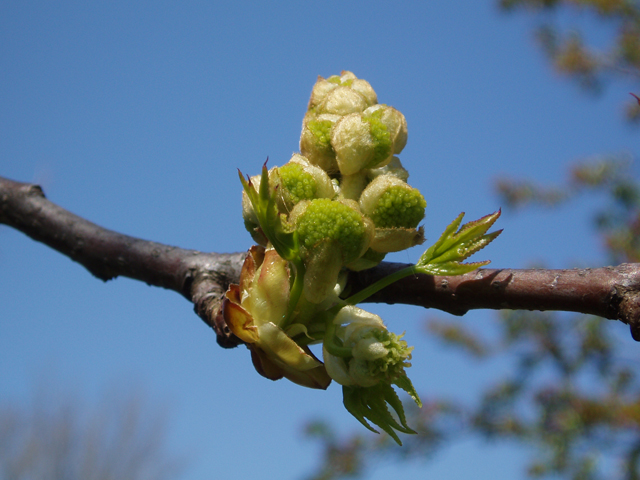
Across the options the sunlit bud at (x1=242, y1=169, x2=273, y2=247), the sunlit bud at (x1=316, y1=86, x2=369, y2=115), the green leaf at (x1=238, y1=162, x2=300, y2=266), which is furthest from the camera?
the sunlit bud at (x1=316, y1=86, x2=369, y2=115)

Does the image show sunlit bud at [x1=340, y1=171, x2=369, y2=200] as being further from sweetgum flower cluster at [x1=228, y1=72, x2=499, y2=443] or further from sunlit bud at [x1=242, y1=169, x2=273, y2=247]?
sunlit bud at [x1=242, y1=169, x2=273, y2=247]

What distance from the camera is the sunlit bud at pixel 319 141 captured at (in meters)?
1.01

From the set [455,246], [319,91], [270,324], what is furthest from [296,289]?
[319,91]

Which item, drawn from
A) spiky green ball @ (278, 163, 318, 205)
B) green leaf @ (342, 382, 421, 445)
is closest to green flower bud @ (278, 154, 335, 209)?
spiky green ball @ (278, 163, 318, 205)

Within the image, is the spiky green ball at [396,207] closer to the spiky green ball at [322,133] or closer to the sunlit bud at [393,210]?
the sunlit bud at [393,210]

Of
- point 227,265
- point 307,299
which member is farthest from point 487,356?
point 307,299

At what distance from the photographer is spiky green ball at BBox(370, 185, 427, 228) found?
90cm

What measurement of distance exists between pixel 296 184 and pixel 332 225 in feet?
0.39

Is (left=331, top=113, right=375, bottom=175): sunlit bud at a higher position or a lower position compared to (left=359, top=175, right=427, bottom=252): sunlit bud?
higher

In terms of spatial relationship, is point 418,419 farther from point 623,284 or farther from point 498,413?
point 623,284

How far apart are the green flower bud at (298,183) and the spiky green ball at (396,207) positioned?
0.10 meters

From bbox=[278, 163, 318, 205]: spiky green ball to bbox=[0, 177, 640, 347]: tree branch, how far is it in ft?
0.69

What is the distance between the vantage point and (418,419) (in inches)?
172

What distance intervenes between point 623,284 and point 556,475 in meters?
3.54
